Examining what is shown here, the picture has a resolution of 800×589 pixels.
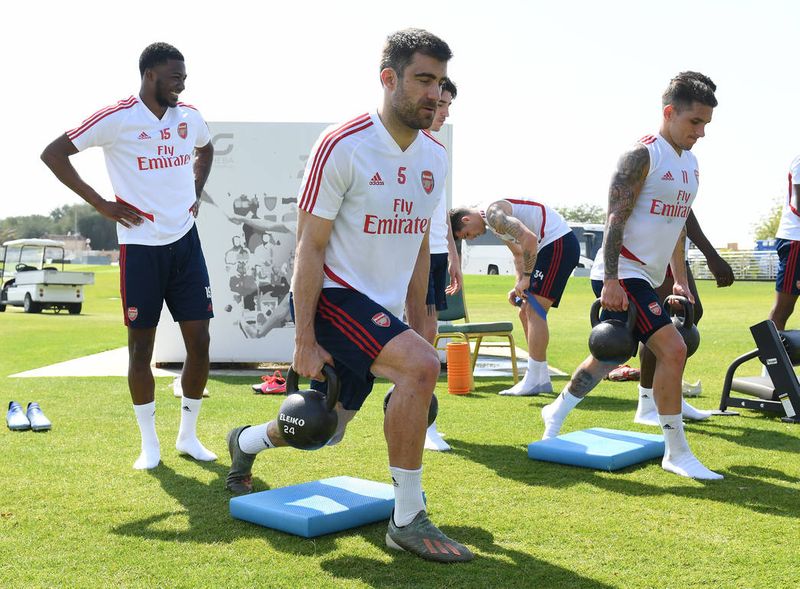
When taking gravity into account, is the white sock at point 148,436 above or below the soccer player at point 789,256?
below

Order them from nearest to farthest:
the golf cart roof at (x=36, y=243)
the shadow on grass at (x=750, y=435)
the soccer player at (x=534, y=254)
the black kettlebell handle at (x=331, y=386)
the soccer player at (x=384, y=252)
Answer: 1. the soccer player at (x=384, y=252)
2. the black kettlebell handle at (x=331, y=386)
3. the shadow on grass at (x=750, y=435)
4. the soccer player at (x=534, y=254)
5. the golf cart roof at (x=36, y=243)

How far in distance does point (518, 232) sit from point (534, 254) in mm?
305

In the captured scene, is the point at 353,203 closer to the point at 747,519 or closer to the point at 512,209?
the point at 747,519

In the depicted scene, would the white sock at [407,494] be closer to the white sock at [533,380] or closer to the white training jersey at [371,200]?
the white training jersey at [371,200]

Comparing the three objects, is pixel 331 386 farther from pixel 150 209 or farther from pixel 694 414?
pixel 694 414

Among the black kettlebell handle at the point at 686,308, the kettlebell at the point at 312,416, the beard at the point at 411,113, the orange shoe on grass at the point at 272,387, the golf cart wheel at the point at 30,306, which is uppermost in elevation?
the beard at the point at 411,113

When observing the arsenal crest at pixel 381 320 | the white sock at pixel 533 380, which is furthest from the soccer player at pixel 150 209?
the white sock at pixel 533 380

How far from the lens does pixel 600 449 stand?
489cm

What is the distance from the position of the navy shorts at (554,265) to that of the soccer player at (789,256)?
5.51ft

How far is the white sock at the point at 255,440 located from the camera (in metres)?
3.93

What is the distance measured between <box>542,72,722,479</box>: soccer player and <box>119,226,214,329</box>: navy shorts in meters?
2.35

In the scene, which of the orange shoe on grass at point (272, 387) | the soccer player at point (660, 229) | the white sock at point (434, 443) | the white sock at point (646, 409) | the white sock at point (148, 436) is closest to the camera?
the soccer player at point (660, 229)

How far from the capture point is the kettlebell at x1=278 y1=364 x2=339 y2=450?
3.38 meters

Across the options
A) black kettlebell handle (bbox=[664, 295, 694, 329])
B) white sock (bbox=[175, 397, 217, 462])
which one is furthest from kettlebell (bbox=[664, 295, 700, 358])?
white sock (bbox=[175, 397, 217, 462])
